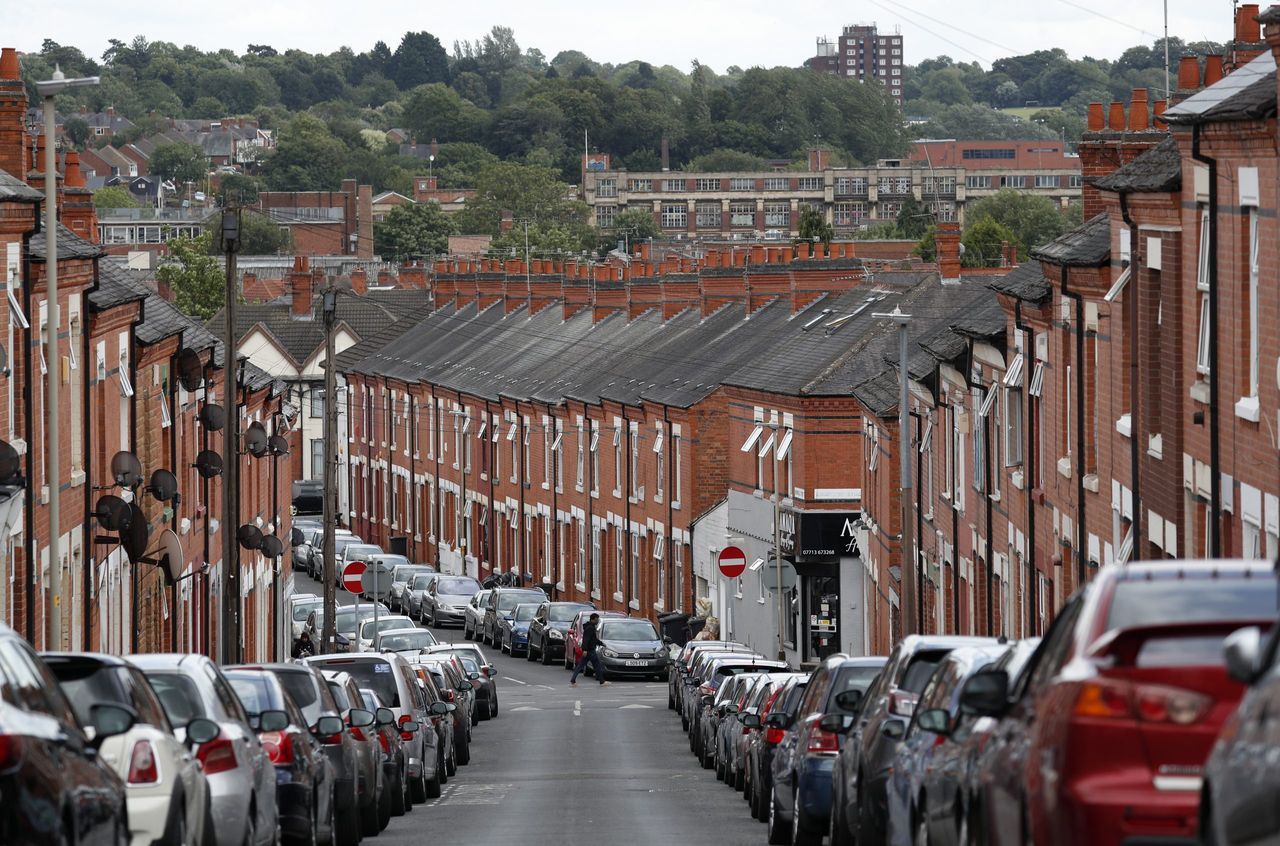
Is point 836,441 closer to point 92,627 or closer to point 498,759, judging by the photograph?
point 498,759

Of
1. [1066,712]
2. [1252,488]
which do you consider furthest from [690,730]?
[1066,712]

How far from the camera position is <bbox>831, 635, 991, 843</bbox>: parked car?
15.4 meters

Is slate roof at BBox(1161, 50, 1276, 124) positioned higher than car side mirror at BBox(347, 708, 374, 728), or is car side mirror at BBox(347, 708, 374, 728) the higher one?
slate roof at BBox(1161, 50, 1276, 124)

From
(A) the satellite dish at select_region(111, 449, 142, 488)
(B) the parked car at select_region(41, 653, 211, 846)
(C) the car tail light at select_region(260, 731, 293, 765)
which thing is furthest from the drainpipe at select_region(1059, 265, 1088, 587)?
(B) the parked car at select_region(41, 653, 211, 846)

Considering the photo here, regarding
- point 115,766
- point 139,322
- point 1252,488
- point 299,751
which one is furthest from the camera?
point 139,322

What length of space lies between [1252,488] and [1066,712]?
1236 centimetres

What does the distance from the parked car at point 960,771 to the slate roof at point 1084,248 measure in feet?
44.7

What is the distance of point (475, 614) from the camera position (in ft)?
209

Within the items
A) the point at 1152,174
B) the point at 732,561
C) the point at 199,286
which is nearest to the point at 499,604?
the point at 732,561

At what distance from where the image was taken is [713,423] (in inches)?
2256

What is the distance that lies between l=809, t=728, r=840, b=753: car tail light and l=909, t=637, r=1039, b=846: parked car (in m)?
4.95

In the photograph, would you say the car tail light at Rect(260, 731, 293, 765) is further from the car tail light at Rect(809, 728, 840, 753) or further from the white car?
the white car

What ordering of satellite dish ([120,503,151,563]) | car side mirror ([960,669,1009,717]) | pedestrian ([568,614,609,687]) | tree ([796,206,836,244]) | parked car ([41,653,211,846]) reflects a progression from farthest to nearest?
tree ([796,206,836,244]) → pedestrian ([568,614,609,687]) → satellite dish ([120,503,151,563]) → parked car ([41,653,211,846]) → car side mirror ([960,669,1009,717])

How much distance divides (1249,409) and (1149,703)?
1233 centimetres
